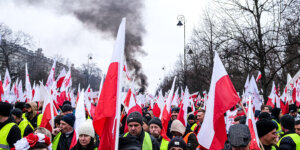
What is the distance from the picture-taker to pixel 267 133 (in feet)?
12.2

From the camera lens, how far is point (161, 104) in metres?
8.80

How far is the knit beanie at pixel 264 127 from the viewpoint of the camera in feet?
12.1

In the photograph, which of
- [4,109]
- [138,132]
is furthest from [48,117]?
[138,132]

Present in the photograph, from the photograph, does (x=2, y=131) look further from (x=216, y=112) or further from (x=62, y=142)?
(x=216, y=112)

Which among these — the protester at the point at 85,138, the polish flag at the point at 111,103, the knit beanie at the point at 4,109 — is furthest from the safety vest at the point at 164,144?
the knit beanie at the point at 4,109

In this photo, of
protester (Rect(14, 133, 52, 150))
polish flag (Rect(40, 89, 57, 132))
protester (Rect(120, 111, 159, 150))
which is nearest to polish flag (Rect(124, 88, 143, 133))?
polish flag (Rect(40, 89, 57, 132))

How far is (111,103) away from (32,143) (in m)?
0.88

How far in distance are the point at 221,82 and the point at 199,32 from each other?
18644 millimetres

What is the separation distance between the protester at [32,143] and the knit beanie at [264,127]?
8.90 ft

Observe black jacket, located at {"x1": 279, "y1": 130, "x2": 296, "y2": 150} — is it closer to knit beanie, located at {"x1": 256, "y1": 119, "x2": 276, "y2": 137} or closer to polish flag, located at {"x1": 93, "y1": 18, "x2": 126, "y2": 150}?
knit beanie, located at {"x1": 256, "y1": 119, "x2": 276, "y2": 137}

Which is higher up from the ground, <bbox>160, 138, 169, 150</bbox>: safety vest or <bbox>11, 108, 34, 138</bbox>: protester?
<bbox>11, 108, 34, 138</bbox>: protester

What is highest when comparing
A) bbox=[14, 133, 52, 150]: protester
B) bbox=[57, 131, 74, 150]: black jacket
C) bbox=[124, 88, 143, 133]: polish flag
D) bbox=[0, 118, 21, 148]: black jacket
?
bbox=[124, 88, 143, 133]: polish flag

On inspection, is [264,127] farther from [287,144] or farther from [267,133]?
[287,144]

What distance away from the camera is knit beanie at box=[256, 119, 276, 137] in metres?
3.69
